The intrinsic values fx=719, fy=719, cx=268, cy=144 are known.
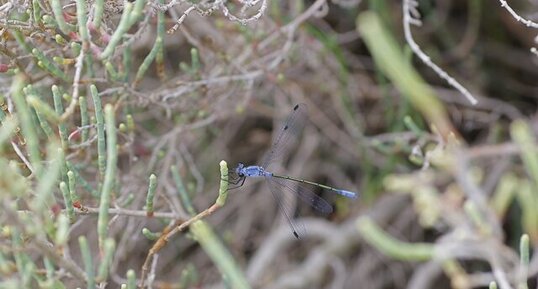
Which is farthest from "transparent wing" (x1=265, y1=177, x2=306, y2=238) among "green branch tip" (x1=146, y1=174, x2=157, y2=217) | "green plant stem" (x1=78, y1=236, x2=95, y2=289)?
"green plant stem" (x1=78, y1=236, x2=95, y2=289)

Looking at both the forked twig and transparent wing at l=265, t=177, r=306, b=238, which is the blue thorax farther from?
the forked twig

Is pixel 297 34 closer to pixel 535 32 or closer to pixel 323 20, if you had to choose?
pixel 323 20

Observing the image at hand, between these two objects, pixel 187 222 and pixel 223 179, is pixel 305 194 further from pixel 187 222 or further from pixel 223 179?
pixel 223 179

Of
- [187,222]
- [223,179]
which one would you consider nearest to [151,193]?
[187,222]

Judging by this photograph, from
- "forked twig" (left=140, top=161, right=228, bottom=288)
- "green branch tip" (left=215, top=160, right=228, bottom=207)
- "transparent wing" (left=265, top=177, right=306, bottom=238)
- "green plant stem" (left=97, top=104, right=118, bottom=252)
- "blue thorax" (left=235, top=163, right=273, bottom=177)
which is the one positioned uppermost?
"green plant stem" (left=97, top=104, right=118, bottom=252)

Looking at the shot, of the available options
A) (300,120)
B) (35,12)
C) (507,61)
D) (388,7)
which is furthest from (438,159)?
(507,61)
